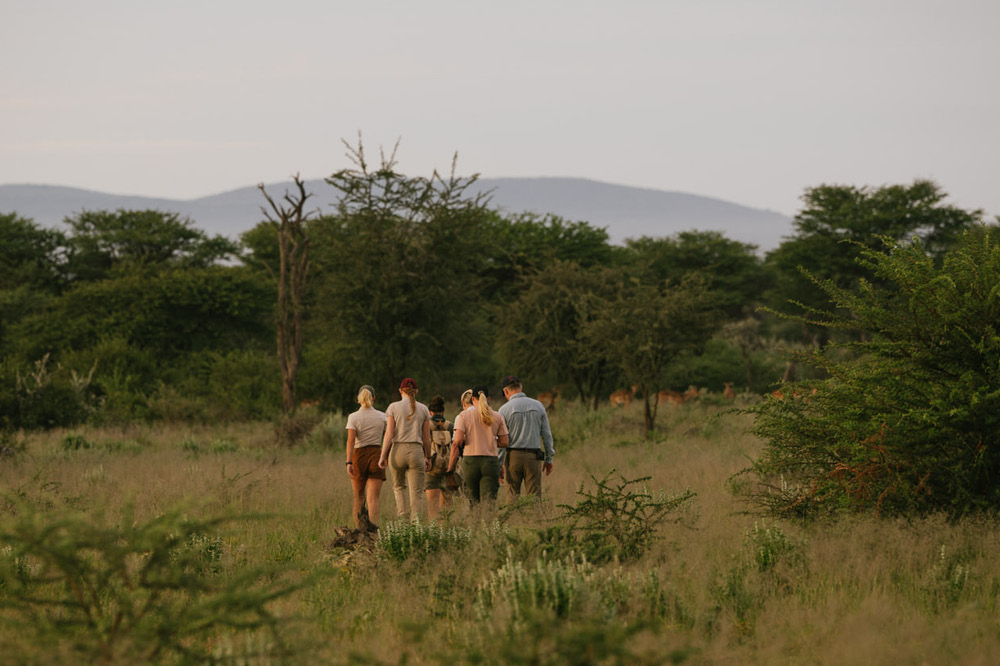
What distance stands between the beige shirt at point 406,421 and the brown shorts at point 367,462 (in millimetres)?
305

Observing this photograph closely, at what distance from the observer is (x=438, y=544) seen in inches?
332

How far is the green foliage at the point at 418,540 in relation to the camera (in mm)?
8359

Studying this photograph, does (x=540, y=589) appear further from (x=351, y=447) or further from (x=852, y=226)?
(x=852, y=226)

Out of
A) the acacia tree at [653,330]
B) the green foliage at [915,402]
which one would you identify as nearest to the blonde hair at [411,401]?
the green foliage at [915,402]

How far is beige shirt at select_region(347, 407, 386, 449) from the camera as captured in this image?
430 inches

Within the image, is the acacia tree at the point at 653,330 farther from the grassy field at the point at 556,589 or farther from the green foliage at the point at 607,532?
the green foliage at the point at 607,532

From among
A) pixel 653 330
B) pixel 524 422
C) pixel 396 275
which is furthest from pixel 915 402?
pixel 396 275

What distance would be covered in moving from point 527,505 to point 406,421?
230cm

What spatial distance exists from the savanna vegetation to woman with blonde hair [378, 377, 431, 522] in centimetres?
111

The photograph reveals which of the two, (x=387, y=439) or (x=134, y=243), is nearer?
(x=387, y=439)

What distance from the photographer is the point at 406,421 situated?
10.9 m

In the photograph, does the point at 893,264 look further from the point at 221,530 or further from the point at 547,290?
the point at 547,290

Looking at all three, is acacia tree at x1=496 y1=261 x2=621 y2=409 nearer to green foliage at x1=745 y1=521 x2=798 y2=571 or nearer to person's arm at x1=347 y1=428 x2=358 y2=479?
person's arm at x1=347 y1=428 x2=358 y2=479

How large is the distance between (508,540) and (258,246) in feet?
171
